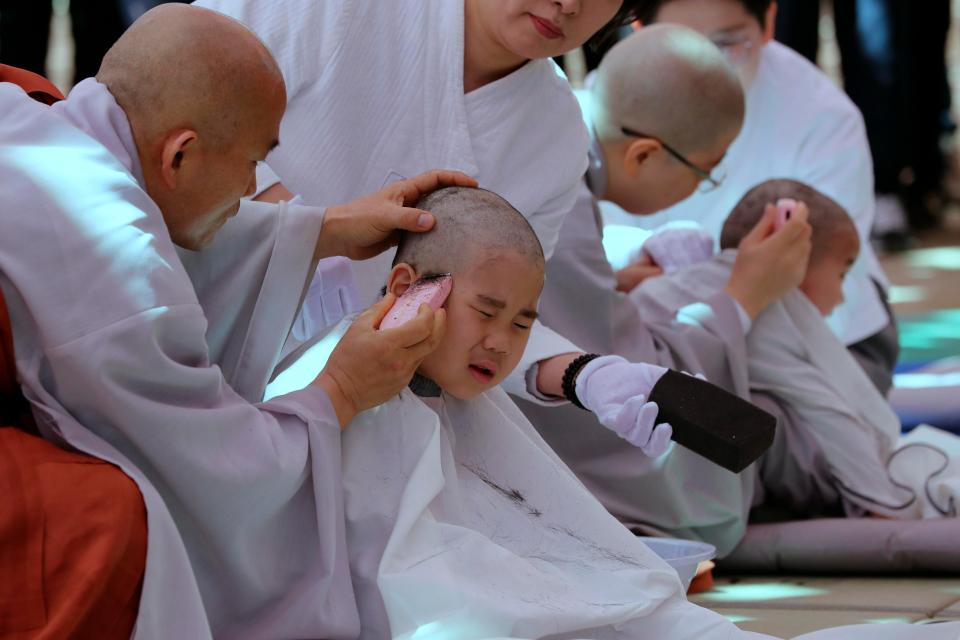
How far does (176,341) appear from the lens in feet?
5.39

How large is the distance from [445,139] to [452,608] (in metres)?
0.94

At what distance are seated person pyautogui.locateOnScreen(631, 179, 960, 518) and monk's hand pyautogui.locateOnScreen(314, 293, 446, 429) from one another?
1369 mm

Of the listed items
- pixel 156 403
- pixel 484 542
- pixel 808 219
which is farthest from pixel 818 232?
pixel 156 403

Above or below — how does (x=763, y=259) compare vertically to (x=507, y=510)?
below

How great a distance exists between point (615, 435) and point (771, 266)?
1.68 feet

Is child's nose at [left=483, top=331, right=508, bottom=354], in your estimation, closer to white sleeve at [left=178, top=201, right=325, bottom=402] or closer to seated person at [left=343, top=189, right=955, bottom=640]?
seated person at [left=343, top=189, right=955, bottom=640]

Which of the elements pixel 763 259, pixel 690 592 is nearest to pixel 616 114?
pixel 763 259

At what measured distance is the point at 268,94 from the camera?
1796 mm

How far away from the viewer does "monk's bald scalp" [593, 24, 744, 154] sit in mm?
2951

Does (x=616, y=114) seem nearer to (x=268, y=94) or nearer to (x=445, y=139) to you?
(x=445, y=139)

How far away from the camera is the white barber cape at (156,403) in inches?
62.0

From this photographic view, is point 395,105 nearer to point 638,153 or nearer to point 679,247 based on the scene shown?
point 638,153

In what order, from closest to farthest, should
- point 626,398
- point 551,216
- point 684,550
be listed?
1. point 626,398
2. point 684,550
3. point 551,216

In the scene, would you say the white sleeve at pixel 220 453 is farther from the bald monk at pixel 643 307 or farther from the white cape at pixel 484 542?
the bald monk at pixel 643 307
